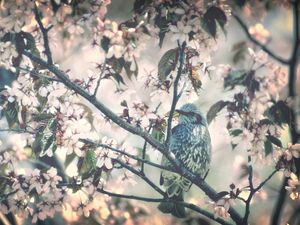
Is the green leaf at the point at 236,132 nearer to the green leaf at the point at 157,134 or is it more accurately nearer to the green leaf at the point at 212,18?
the green leaf at the point at 157,134

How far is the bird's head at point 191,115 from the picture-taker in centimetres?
162

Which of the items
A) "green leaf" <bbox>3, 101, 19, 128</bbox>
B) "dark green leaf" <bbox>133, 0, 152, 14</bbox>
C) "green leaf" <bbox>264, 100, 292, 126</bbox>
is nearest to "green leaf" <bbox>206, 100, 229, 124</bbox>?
"green leaf" <bbox>264, 100, 292, 126</bbox>

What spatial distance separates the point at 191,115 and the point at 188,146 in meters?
0.12

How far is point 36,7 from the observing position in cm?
113

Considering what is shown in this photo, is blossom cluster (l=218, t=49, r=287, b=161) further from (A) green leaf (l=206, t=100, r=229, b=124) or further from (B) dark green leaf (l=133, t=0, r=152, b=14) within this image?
(B) dark green leaf (l=133, t=0, r=152, b=14)

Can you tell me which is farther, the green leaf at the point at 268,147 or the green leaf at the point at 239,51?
the green leaf at the point at 239,51

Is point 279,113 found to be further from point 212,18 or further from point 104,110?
point 104,110

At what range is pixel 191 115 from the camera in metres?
1.65

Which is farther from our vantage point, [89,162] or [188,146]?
[188,146]

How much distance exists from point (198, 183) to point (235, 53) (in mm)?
612

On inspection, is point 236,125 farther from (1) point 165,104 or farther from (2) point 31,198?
(2) point 31,198

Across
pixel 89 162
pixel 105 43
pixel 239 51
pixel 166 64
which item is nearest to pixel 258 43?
pixel 239 51

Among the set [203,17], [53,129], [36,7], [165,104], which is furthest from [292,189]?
[36,7]

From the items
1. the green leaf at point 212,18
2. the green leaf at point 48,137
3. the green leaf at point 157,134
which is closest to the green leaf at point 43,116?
the green leaf at point 48,137
